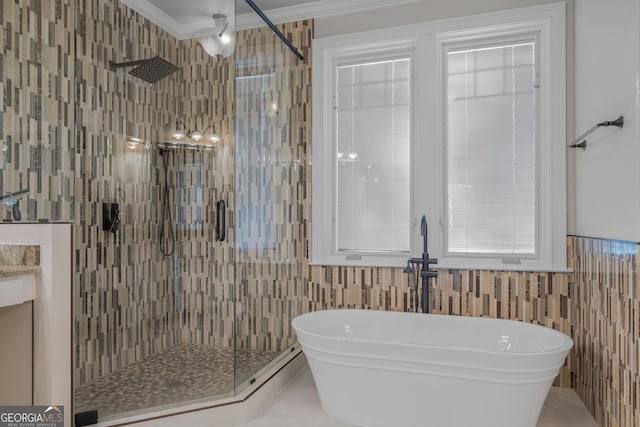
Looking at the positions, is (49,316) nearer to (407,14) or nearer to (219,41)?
(219,41)

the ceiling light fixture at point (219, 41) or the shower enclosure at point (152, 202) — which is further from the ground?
the ceiling light fixture at point (219, 41)

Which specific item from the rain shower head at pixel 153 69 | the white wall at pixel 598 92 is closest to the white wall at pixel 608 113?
the white wall at pixel 598 92

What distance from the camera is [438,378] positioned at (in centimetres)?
198

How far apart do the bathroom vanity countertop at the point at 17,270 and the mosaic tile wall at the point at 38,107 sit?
28 cm

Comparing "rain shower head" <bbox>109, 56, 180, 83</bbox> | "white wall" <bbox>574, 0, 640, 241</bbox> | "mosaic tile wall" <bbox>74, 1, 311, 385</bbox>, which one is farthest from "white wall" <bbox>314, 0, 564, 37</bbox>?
"rain shower head" <bbox>109, 56, 180, 83</bbox>

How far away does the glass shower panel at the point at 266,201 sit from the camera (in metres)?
2.45

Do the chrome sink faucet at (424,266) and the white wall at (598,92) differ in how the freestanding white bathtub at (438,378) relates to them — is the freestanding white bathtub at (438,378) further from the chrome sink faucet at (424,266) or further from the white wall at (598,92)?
the white wall at (598,92)

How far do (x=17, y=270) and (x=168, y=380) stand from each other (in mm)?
972

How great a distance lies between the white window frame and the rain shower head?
3.78ft

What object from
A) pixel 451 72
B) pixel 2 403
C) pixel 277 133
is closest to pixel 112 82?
pixel 277 133

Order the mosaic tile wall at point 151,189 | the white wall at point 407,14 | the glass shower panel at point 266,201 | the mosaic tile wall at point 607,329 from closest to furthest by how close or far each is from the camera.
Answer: the mosaic tile wall at point 607,329 → the mosaic tile wall at point 151,189 → the glass shower panel at point 266,201 → the white wall at point 407,14

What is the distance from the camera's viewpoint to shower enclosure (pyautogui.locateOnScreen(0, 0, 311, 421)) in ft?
7.28

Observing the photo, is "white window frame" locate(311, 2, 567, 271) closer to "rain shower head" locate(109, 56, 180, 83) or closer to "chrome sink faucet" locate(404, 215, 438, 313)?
"chrome sink faucet" locate(404, 215, 438, 313)

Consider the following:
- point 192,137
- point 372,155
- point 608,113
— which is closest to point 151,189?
point 192,137
